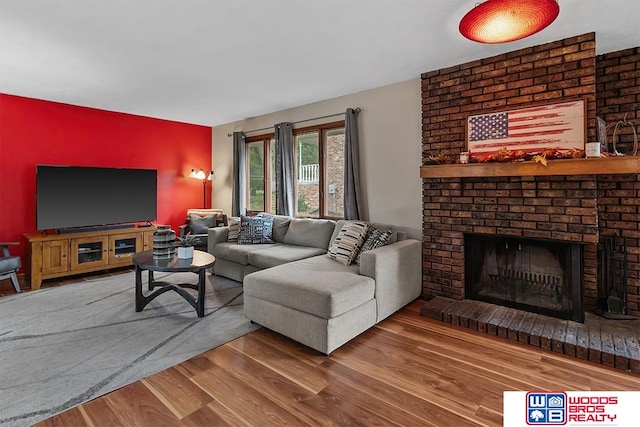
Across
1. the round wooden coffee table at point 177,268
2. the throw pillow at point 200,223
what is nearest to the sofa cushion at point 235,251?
the round wooden coffee table at point 177,268

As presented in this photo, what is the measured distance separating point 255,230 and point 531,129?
326 centimetres

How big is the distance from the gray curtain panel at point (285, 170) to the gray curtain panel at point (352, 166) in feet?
3.41

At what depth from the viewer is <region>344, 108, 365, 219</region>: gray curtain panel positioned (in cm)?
414

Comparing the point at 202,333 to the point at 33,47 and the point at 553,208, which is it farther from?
the point at 553,208

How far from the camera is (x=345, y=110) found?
4.36 meters

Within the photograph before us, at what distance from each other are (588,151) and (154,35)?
3502 mm

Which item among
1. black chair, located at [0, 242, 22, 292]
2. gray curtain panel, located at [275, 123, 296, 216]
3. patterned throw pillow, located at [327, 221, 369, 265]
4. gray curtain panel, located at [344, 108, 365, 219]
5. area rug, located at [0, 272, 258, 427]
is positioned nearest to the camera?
area rug, located at [0, 272, 258, 427]

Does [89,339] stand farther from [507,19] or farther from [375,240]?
[507,19]

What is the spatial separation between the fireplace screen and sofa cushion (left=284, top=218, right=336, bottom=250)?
5.29 ft

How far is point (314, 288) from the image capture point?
2480mm

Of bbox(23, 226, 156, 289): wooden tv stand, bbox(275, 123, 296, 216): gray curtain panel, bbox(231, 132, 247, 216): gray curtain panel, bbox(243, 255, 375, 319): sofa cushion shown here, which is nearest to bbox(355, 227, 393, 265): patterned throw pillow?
bbox(243, 255, 375, 319): sofa cushion

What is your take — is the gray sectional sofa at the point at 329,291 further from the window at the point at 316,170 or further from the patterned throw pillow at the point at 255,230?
the window at the point at 316,170

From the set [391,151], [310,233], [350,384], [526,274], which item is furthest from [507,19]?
[310,233]

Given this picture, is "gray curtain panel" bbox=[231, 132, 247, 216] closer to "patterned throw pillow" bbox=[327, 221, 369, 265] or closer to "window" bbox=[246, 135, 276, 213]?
"window" bbox=[246, 135, 276, 213]
